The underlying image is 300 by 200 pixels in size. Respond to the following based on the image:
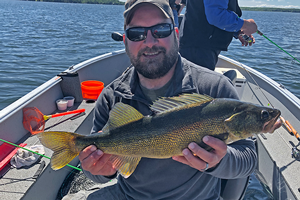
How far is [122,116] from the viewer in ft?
6.37

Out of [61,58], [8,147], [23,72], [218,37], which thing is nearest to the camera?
[8,147]

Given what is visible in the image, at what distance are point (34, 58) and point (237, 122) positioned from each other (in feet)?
46.9

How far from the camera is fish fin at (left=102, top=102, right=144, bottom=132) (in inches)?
74.8

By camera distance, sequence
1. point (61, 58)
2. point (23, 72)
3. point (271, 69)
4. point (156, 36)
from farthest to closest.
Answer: point (61, 58) → point (271, 69) → point (23, 72) → point (156, 36)

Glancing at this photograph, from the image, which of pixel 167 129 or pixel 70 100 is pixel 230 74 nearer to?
pixel 167 129

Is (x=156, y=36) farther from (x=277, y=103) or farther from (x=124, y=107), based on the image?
(x=277, y=103)

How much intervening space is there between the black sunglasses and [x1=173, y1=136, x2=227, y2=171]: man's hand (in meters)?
1.26

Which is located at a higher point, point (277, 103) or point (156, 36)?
point (156, 36)

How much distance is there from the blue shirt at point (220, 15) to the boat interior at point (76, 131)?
145cm

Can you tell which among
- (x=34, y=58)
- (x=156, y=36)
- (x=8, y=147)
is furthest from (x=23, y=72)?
(x=156, y=36)

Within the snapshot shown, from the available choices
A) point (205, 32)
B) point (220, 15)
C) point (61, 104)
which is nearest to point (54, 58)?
point (61, 104)

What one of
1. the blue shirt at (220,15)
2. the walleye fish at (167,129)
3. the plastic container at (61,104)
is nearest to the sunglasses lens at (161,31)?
the walleye fish at (167,129)

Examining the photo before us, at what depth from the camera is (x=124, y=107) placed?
6.40ft

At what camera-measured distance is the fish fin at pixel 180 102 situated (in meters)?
1.76
